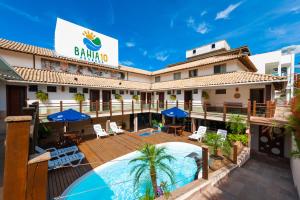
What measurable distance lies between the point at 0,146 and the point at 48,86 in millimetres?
11127

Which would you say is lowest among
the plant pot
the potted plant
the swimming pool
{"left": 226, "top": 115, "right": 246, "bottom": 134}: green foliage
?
the swimming pool

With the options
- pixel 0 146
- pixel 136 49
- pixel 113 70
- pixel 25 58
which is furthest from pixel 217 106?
pixel 136 49

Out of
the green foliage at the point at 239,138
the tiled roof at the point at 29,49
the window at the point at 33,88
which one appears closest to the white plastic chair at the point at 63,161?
the window at the point at 33,88

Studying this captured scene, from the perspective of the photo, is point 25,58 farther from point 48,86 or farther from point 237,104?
point 237,104

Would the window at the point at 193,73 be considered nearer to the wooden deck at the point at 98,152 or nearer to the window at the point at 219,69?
the window at the point at 219,69

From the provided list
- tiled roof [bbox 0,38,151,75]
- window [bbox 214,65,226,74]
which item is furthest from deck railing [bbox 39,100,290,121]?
tiled roof [bbox 0,38,151,75]

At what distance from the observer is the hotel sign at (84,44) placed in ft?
52.7

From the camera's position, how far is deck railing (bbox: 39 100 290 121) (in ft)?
36.0

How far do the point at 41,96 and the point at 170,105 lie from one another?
46.6ft

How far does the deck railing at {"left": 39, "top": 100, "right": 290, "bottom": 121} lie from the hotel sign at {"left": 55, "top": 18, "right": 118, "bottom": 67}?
6625mm

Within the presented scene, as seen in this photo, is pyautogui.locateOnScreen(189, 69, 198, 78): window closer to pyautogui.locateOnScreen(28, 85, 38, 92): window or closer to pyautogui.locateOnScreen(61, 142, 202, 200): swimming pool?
pyautogui.locateOnScreen(61, 142, 202, 200): swimming pool

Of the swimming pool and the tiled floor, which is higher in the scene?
the tiled floor

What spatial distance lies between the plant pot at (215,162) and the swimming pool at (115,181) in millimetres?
1151

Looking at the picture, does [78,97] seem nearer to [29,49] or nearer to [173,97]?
[29,49]
